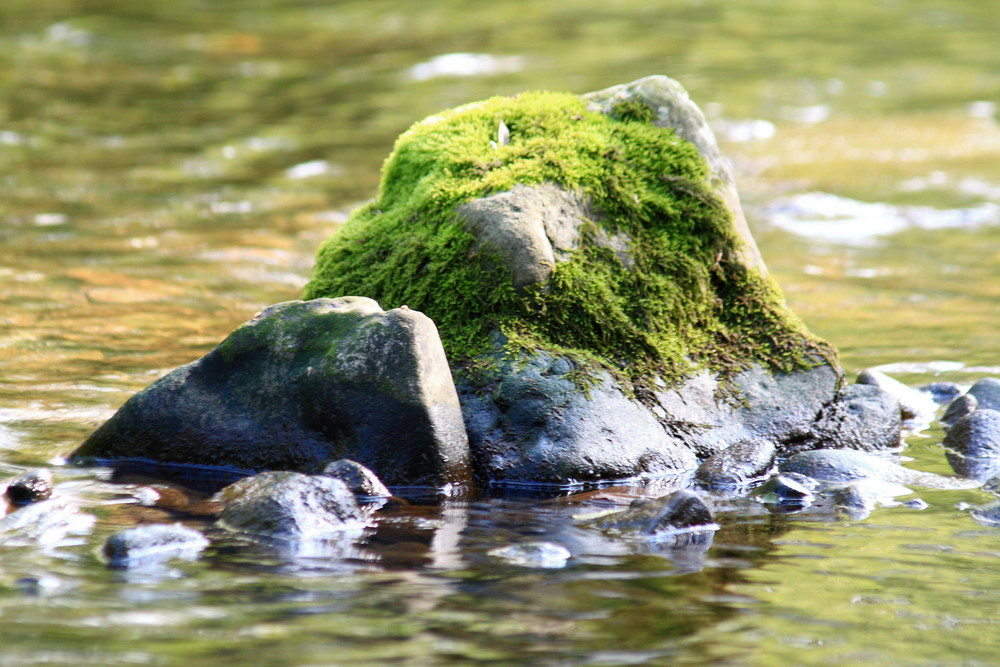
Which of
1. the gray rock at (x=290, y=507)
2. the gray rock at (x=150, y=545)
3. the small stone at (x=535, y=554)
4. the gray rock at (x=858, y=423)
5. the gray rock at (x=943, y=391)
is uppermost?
the gray rock at (x=943, y=391)

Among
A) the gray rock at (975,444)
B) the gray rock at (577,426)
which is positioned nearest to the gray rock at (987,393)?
the gray rock at (975,444)

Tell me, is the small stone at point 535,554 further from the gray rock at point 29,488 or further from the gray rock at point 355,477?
A: the gray rock at point 29,488

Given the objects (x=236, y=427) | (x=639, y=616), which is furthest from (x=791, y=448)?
(x=236, y=427)

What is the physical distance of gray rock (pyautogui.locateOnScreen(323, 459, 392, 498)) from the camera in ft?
14.5

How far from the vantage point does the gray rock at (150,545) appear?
363 centimetres

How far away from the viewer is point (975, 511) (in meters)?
4.37

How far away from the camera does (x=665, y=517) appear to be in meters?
4.08

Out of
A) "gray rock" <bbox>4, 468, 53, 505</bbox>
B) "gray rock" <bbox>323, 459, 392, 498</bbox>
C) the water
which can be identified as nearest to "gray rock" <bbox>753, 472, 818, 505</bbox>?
the water

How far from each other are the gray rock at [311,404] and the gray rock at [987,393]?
3.00 metres

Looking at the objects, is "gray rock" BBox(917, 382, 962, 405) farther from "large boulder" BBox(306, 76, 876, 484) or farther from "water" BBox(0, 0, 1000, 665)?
"large boulder" BBox(306, 76, 876, 484)

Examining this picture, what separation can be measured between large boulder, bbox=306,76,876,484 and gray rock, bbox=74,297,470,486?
31 cm

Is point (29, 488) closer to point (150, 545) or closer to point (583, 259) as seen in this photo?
point (150, 545)

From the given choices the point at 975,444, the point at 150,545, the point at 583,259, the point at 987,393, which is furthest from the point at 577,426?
the point at 987,393

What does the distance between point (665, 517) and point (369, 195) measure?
25.3 ft
